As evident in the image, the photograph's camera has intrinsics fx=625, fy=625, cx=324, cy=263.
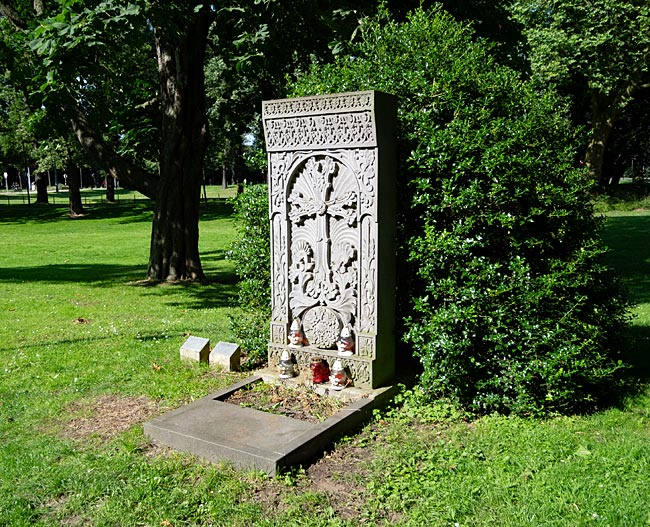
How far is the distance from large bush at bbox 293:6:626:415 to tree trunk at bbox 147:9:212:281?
7.77m

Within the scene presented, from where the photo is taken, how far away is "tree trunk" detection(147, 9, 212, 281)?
13070 millimetres

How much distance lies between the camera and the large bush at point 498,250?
5.45m

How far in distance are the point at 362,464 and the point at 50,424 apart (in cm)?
289

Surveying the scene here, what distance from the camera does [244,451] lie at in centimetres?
463

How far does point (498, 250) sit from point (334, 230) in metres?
1.58

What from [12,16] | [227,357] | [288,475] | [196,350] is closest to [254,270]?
[227,357]

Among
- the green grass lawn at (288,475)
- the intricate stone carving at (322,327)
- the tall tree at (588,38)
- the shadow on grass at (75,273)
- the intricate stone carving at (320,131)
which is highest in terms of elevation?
the tall tree at (588,38)

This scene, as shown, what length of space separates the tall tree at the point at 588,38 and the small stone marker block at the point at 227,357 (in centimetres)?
1931

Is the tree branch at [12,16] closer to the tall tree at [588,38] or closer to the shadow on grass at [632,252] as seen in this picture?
the shadow on grass at [632,252]

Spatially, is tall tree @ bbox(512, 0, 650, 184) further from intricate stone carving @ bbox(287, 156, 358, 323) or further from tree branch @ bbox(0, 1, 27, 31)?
intricate stone carving @ bbox(287, 156, 358, 323)

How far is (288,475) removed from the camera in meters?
4.47

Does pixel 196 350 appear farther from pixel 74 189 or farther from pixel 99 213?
pixel 99 213

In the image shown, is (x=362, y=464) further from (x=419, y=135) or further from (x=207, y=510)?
(x=419, y=135)

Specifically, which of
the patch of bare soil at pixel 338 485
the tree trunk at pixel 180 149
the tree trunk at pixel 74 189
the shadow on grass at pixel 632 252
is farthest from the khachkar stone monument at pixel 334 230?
the tree trunk at pixel 74 189
